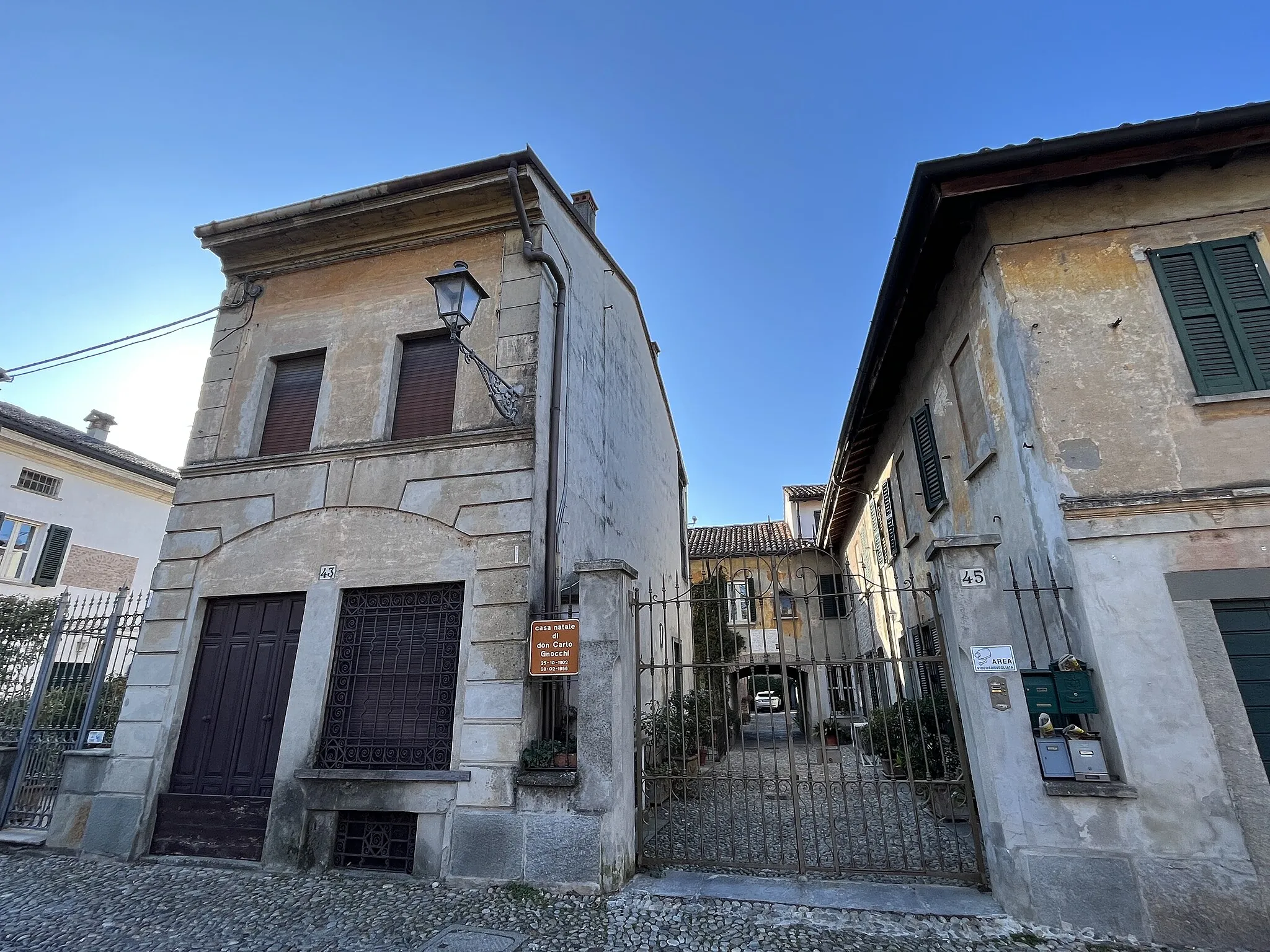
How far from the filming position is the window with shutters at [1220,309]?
17.2 feet

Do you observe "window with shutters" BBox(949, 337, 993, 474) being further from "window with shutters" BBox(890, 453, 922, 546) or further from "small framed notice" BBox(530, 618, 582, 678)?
"small framed notice" BBox(530, 618, 582, 678)

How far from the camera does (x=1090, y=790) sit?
14.7ft

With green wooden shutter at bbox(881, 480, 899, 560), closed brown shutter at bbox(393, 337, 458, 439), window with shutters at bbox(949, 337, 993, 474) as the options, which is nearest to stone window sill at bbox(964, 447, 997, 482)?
window with shutters at bbox(949, 337, 993, 474)

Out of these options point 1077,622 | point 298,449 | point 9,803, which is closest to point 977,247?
point 1077,622

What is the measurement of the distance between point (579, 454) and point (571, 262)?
109 inches

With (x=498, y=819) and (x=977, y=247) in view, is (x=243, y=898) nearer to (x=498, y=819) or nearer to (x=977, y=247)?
(x=498, y=819)

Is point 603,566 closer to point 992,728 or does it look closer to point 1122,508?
point 992,728

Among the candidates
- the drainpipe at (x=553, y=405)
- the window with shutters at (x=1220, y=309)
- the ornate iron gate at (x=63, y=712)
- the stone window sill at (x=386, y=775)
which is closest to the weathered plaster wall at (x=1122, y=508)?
the window with shutters at (x=1220, y=309)

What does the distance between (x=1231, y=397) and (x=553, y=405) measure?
626 cm


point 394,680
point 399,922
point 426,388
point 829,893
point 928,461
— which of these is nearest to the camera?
point 399,922

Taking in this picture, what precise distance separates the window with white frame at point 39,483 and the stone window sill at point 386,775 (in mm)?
14903

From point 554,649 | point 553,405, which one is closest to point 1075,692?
point 554,649

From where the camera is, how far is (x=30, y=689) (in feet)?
34.2

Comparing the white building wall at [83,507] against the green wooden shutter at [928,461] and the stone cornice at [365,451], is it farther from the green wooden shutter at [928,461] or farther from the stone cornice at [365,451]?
the green wooden shutter at [928,461]
